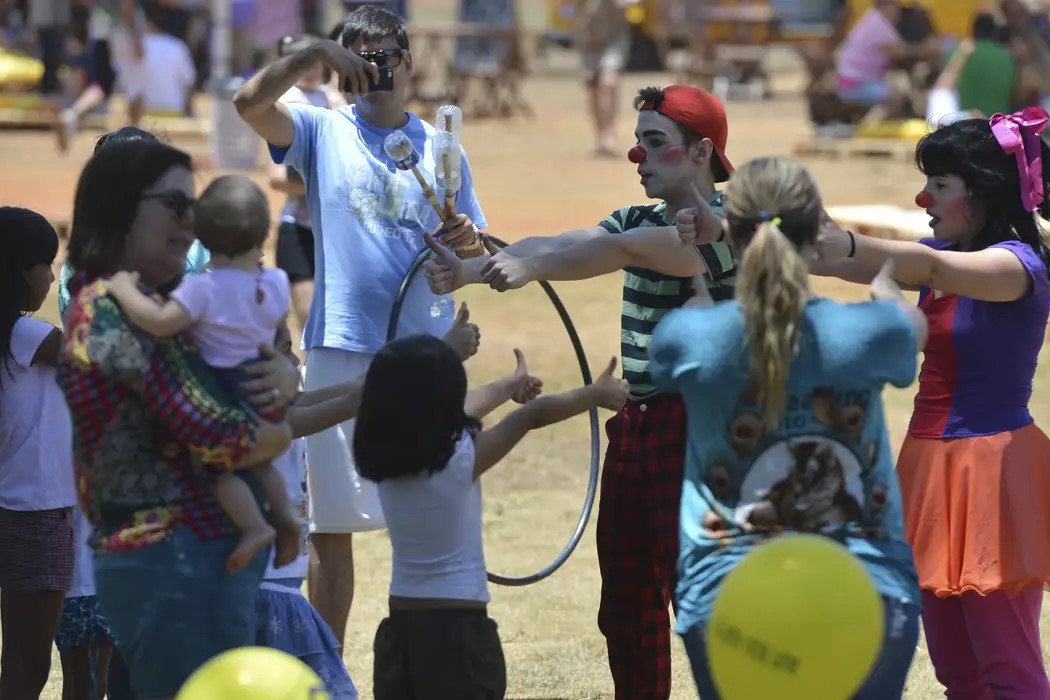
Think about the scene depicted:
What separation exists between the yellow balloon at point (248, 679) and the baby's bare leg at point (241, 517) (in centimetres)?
22

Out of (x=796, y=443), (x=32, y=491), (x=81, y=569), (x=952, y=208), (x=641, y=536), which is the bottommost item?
(x=81, y=569)

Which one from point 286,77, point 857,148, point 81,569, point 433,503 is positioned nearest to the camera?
point 433,503

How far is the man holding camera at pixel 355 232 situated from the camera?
208 inches

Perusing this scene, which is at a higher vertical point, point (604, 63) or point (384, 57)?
point (384, 57)

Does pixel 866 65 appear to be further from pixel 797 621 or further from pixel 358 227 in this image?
pixel 797 621

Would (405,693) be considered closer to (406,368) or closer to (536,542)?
(406,368)

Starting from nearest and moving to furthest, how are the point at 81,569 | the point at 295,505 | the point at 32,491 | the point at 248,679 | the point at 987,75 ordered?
1. the point at 248,679
2. the point at 295,505
3. the point at 32,491
4. the point at 81,569
5. the point at 987,75

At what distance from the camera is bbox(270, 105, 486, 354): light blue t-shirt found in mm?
5293

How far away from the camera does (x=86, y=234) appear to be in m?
3.54

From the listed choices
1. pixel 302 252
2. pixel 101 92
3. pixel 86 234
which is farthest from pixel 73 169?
pixel 86 234

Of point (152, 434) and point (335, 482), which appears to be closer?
point (152, 434)

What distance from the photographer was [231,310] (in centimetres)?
337

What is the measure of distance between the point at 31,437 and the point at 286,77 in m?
1.35

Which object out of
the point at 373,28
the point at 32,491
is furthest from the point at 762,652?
the point at 373,28
